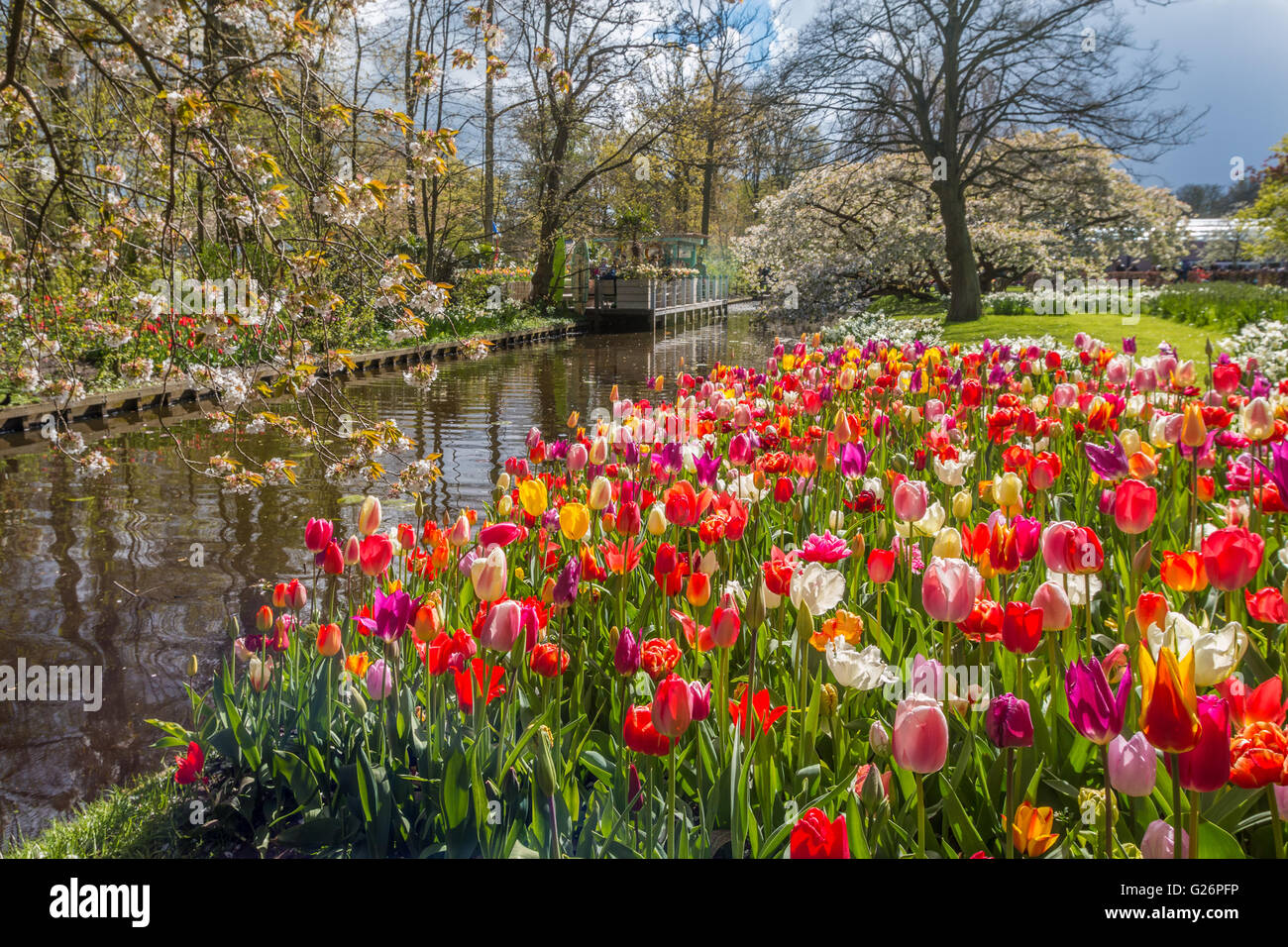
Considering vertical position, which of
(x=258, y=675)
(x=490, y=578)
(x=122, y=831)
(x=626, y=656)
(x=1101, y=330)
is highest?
(x=1101, y=330)

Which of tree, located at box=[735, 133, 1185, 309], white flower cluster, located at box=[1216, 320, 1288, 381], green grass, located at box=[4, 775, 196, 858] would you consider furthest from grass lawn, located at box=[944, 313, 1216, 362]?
green grass, located at box=[4, 775, 196, 858]

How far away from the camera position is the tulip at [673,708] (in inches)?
53.9

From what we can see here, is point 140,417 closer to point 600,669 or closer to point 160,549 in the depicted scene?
point 160,549

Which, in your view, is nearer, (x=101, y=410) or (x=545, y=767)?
(x=545, y=767)

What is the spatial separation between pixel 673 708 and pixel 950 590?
56 cm

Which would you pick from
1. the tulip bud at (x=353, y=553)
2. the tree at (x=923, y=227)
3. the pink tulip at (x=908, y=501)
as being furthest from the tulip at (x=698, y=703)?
the tree at (x=923, y=227)

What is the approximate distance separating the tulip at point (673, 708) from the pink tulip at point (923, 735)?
31 cm

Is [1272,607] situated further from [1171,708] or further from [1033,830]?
[1171,708]

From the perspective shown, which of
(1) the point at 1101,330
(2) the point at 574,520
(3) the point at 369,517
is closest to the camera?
(2) the point at 574,520

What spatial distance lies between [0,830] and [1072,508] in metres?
3.75

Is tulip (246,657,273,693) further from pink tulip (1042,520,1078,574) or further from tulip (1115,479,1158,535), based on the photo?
tulip (1115,479,1158,535)

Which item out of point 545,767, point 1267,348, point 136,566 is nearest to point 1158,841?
point 545,767

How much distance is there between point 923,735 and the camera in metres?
1.25
